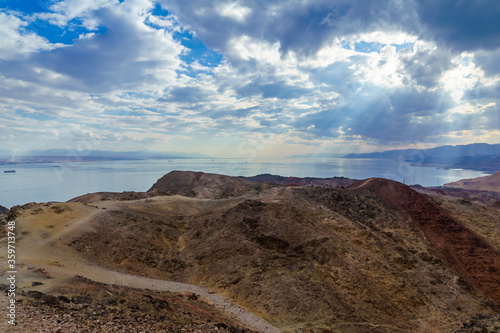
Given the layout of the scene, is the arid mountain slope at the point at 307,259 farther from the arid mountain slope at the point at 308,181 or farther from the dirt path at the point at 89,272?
the arid mountain slope at the point at 308,181

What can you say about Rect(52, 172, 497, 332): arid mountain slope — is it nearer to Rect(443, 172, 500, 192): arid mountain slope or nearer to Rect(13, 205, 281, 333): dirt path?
Rect(13, 205, 281, 333): dirt path

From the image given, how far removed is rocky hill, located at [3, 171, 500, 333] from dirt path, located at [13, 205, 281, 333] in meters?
0.14

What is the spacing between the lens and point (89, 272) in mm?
18891

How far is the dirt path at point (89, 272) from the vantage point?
16.2 metres

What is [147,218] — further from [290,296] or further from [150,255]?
[290,296]

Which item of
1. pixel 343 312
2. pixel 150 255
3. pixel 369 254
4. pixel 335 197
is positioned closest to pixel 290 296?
pixel 343 312

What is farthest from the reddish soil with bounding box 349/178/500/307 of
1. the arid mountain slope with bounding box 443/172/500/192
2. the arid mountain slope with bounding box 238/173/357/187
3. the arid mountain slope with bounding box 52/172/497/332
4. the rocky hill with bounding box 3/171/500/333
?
the arid mountain slope with bounding box 443/172/500/192

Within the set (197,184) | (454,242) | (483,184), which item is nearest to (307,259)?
(454,242)

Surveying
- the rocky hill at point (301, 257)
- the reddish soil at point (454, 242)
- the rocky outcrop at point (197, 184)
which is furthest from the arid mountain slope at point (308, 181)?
the rocky hill at point (301, 257)

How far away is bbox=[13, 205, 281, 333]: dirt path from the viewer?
1623cm

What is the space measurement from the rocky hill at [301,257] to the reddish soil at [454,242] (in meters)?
0.11

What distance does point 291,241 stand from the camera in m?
22.9

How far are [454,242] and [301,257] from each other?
1625cm

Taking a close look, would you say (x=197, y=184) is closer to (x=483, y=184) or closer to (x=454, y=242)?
(x=454, y=242)
